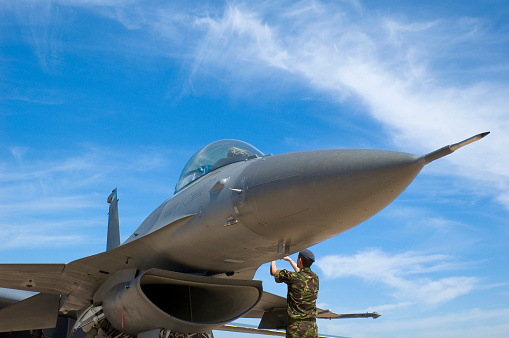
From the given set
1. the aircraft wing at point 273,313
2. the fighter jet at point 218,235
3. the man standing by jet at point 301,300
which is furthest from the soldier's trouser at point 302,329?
the aircraft wing at point 273,313

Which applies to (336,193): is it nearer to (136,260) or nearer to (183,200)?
(183,200)

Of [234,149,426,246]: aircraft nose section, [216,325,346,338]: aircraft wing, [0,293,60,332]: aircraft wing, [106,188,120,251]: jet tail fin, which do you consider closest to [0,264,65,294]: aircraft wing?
[0,293,60,332]: aircraft wing

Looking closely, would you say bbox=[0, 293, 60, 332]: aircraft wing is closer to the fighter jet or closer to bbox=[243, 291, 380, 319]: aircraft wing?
the fighter jet

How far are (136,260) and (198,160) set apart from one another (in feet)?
5.34

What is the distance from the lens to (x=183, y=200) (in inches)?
266

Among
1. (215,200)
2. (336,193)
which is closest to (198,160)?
(215,200)

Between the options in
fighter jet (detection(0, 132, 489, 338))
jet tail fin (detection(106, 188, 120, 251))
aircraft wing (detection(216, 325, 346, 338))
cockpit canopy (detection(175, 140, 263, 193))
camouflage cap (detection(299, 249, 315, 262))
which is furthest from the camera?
jet tail fin (detection(106, 188, 120, 251))

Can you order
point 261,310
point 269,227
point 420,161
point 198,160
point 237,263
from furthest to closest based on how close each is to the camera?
point 261,310
point 198,160
point 237,263
point 269,227
point 420,161

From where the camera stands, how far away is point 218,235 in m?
5.83

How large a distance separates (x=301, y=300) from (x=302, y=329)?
32 cm

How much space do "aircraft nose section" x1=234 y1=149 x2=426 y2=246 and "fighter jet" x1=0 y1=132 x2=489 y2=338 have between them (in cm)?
1

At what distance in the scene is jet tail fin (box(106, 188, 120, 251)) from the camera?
40.0ft

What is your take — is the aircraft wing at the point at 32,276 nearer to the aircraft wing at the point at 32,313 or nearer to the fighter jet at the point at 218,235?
the fighter jet at the point at 218,235

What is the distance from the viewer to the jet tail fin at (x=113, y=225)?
12.2 meters
